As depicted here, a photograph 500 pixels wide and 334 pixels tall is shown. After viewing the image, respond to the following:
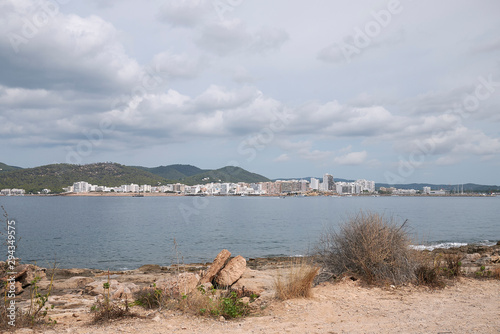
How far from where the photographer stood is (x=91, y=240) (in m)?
31.9

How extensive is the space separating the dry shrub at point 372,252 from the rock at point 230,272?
2.33 meters

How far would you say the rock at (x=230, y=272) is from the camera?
9758 mm

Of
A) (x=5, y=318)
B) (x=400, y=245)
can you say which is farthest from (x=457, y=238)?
(x=5, y=318)

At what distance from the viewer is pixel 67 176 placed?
15825 centimetres

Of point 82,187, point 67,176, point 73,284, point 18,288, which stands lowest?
point 73,284

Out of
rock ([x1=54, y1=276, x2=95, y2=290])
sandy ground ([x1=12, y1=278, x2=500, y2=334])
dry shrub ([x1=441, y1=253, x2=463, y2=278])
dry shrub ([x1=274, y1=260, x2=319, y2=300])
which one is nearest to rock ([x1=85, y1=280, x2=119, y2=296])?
rock ([x1=54, y1=276, x2=95, y2=290])

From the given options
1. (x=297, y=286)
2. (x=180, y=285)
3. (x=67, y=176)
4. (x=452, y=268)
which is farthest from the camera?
(x=67, y=176)

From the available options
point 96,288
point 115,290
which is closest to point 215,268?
point 115,290

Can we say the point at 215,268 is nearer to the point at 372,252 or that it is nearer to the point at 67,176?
the point at 372,252

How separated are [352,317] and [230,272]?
161 inches

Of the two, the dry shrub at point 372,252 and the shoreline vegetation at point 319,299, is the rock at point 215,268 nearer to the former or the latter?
the shoreline vegetation at point 319,299

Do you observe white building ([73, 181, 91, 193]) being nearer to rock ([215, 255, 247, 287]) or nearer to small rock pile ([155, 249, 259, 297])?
small rock pile ([155, 249, 259, 297])

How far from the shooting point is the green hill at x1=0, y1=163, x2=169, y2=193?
15100 cm

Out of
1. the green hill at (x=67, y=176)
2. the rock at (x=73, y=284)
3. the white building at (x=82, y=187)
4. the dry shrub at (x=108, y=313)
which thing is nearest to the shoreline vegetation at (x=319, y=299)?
the dry shrub at (x=108, y=313)
